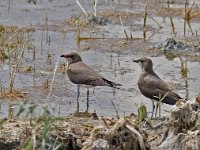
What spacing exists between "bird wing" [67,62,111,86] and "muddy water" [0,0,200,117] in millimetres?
173

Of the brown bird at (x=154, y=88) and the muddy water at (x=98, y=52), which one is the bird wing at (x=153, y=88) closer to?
the brown bird at (x=154, y=88)

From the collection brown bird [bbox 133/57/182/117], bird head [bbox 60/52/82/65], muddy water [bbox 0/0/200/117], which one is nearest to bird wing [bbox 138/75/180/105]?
brown bird [bbox 133/57/182/117]

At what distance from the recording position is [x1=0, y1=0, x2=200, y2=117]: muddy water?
9977 mm

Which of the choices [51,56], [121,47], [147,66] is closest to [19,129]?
[147,66]

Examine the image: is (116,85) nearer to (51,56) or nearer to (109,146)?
(51,56)

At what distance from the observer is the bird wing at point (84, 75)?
10.2 metres

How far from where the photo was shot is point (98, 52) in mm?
12359

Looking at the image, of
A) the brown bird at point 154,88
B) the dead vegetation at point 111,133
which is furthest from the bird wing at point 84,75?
the dead vegetation at point 111,133

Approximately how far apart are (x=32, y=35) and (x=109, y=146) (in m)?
7.47

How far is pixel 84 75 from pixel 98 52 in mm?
1918

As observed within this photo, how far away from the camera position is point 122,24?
1339cm

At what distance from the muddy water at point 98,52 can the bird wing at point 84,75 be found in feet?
0.57

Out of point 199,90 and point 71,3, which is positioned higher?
point 71,3

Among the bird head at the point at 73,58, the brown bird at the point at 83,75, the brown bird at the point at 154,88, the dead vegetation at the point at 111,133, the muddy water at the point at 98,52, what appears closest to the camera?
the dead vegetation at the point at 111,133
